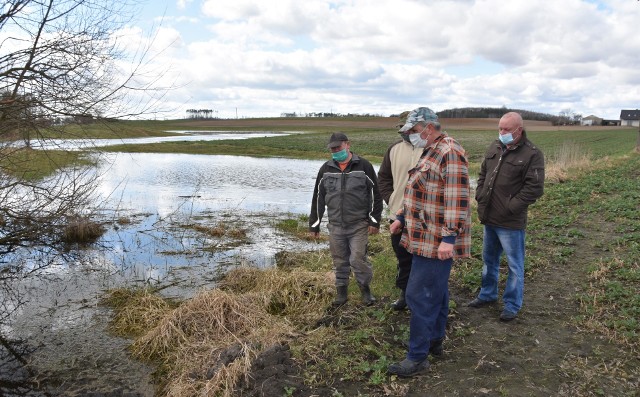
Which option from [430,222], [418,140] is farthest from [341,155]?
[430,222]

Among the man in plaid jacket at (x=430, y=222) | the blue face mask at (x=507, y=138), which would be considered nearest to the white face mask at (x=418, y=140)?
the man in plaid jacket at (x=430, y=222)

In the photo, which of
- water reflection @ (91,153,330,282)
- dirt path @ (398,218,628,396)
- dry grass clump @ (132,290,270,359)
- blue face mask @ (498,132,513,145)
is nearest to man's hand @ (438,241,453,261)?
dirt path @ (398,218,628,396)

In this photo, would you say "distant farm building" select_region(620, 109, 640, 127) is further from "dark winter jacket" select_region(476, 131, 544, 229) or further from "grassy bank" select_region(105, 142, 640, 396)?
"dark winter jacket" select_region(476, 131, 544, 229)

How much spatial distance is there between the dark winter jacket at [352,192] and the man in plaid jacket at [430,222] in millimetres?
1498

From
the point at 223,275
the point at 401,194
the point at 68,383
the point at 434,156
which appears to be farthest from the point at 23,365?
the point at 434,156

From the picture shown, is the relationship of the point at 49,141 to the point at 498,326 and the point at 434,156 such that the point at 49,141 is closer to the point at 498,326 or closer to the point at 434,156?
the point at 434,156

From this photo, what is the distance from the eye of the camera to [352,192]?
5633 mm

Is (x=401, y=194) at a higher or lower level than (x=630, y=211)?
higher

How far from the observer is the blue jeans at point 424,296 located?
3.96 m

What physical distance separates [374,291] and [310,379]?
258 centimetres

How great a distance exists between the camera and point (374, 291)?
6.66 m

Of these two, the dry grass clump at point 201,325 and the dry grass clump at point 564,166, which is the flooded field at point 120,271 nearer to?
the dry grass clump at point 201,325

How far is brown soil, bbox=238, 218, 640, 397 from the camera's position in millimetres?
3963

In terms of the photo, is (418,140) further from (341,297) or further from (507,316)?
(341,297)
